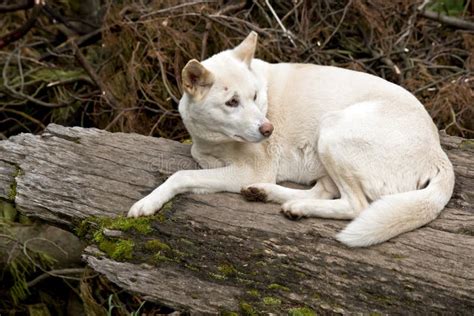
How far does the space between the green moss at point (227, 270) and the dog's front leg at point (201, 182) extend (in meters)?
0.58

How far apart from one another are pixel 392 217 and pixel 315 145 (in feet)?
2.58

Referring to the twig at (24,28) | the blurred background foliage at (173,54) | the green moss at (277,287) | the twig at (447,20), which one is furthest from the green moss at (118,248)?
the twig at (447,20)

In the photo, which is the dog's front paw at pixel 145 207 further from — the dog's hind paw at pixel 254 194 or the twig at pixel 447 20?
the twig at pixel 447 20

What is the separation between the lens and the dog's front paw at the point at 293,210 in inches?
158

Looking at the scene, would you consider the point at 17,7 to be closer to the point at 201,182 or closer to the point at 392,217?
the point at 201,182

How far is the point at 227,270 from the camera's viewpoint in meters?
3.78

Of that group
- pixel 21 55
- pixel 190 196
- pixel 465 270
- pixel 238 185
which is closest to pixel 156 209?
pixel 190 196

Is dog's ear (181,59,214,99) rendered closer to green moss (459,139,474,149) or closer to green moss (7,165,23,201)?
green moss (7,165,23,201)

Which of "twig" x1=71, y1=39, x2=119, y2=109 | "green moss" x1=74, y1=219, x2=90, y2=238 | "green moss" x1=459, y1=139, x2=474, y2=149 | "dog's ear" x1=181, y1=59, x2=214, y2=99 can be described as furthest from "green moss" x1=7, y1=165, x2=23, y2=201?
"green moss" x1=459, y1=139, x2=474, y2=149

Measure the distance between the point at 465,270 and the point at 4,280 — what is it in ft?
12.9

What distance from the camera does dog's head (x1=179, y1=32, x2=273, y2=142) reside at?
4035 mm

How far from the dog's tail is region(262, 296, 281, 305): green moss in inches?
19.2

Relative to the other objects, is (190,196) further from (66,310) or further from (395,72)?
(395,72)

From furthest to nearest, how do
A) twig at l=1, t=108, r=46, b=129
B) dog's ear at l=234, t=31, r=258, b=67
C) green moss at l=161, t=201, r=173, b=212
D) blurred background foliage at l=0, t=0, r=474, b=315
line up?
twig at l=1, t=108, r=46, b=129, blurred background foliage at l=0, t=0, r=474, b=315, dog's ear at l=234, t=31, r=258, b=67, green moss at l=161, t=201, r=173, b=212
